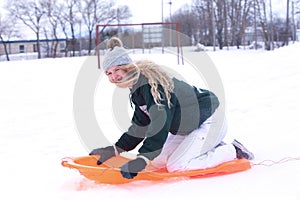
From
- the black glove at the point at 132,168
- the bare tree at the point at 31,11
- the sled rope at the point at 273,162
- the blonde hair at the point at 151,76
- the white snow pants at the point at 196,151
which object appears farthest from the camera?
the bare tree at the point at 31,11

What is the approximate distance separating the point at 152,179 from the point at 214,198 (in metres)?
0.44

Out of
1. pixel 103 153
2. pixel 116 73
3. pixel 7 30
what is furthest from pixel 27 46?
pixel 116 73

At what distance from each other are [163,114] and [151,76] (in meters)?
0.23

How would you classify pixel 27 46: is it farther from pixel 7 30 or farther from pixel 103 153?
pixel 103 153

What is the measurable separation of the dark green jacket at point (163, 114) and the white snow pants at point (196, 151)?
0.06 m

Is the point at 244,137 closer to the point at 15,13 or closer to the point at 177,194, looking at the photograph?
the point at 177,194

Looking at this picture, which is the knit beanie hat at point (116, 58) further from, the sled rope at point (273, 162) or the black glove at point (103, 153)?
the sled rope at point (273, 162)

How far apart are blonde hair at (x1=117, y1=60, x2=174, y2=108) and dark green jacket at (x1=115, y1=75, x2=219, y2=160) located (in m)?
A: 0.03

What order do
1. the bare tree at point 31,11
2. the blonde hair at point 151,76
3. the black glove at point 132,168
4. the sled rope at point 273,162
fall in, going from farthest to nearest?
the bare tree at point 31,11
the sled rope at point 273,162
the blonde hair at point 151,76
the black glove at point 132,168

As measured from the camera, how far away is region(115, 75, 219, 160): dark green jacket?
7.23ft

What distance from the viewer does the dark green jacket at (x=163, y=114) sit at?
7.23 ft

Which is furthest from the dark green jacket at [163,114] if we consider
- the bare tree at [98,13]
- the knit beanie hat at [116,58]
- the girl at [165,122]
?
the bare tree at [98,13]

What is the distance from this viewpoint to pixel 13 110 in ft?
20.1

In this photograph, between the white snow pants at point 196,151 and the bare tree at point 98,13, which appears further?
the bare tree at point 98,13
